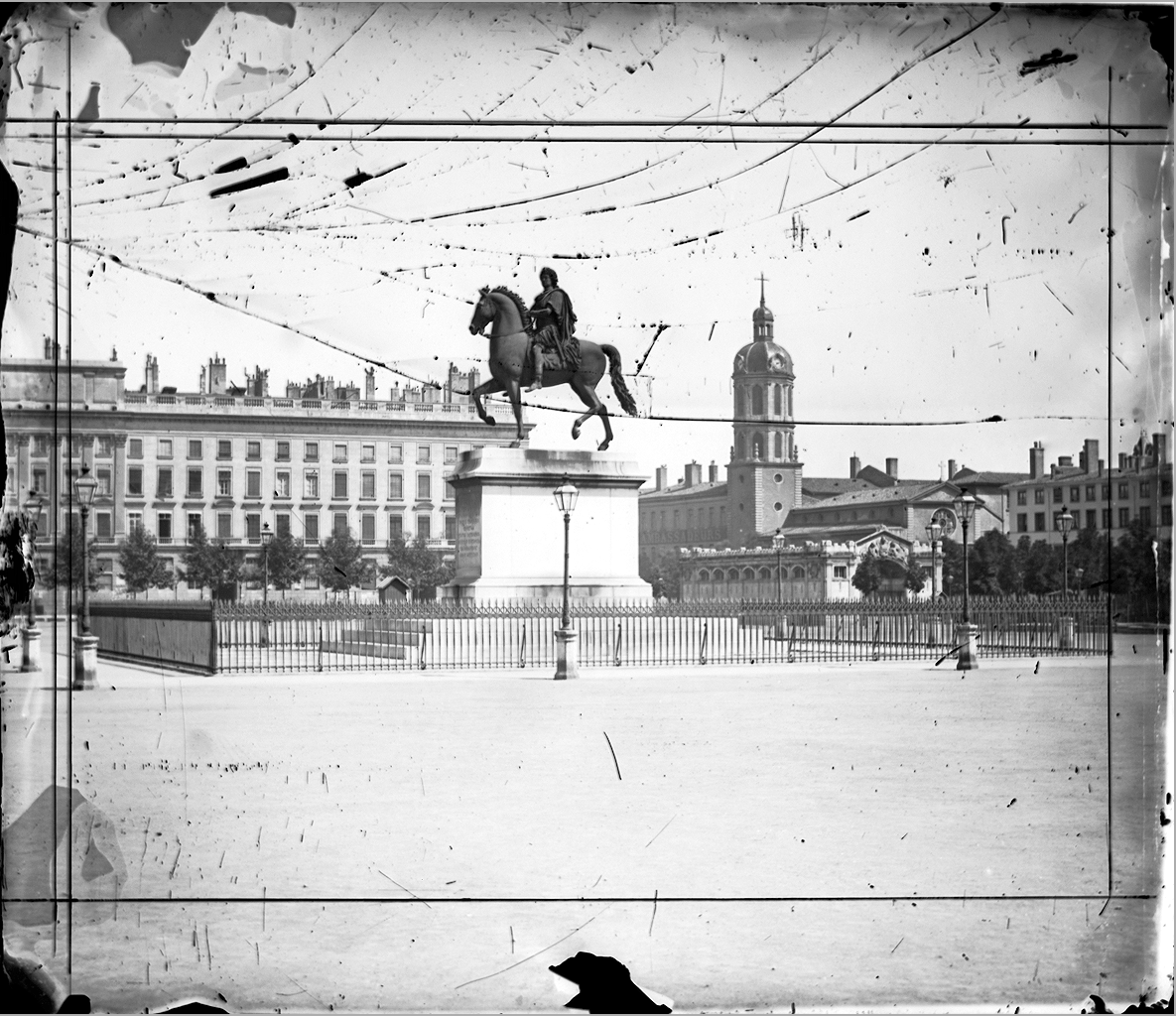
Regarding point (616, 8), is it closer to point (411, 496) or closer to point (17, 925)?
point (17, 925)

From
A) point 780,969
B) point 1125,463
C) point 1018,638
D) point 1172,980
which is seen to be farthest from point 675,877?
point 1018,638

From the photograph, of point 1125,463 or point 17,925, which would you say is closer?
point 17,925

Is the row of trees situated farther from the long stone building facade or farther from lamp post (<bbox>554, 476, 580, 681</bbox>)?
lamp post (<bbox>554, 476, 580, 681</bbox>)

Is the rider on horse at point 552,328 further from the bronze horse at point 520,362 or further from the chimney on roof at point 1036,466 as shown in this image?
the chimney on roof at point 1036,466

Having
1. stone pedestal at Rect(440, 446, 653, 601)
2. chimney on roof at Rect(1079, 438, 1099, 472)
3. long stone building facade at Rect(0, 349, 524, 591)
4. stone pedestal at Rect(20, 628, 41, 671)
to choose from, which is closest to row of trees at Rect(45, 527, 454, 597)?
long stone building facade at Rect(0, 349, 524, 591)

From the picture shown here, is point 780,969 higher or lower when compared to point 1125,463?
lower

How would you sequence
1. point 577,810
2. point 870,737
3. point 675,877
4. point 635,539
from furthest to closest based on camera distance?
point 635,539
point 870,737
point 577,810
point 675,877
